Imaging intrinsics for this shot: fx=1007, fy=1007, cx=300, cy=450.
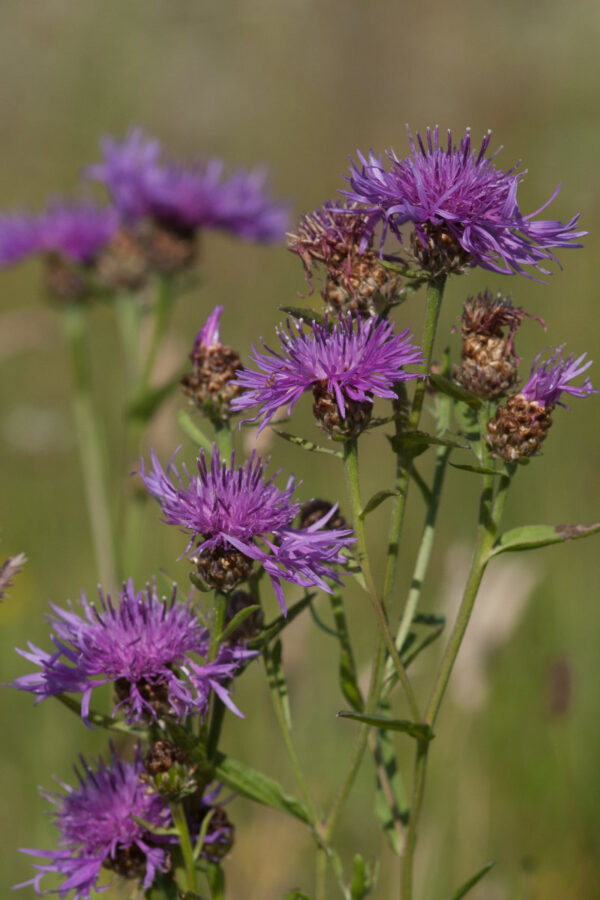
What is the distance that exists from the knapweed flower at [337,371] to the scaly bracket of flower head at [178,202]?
2.57m

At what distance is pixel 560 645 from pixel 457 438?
7.70 ft

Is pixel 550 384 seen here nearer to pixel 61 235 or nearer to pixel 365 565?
pixel 365 565

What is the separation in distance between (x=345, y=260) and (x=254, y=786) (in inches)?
41.6

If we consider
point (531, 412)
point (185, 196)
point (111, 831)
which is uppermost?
point (185, 196)

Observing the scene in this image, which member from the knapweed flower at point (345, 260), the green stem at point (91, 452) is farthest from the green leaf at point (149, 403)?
the knapweed flower at point (345, 260)

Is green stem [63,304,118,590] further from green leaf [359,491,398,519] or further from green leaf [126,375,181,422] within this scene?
green leaf [359,491,398,519]

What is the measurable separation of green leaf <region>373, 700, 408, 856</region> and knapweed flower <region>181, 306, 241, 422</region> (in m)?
0.75

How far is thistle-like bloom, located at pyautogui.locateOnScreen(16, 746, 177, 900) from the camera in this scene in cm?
194

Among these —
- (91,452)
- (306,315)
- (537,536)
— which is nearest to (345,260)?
(306,315)

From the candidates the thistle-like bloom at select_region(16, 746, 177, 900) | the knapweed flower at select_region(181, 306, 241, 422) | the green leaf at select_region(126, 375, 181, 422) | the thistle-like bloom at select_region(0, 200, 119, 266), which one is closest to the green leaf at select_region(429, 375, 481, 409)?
the knapweed flower at select_region(181, 306, 241, 422)

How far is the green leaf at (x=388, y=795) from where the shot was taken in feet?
6.91

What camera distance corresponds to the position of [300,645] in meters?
2.73

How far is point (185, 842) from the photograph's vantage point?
6.11 ft

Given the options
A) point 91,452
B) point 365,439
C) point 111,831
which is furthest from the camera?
point 365,439
